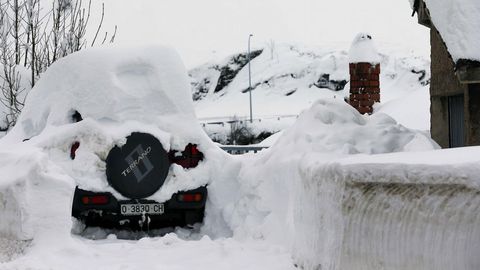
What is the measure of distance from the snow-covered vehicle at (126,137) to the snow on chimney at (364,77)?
1401 cm

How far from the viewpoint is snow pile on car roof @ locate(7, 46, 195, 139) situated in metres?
7.34

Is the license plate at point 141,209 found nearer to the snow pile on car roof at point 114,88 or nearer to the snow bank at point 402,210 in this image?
the snow pile on car roof at point 114,88

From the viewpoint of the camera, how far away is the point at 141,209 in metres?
7.04

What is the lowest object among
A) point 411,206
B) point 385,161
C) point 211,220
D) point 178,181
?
point 211,220

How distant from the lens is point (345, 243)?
4094 mm

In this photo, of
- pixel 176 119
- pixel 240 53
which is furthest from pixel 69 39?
pixel 240 53

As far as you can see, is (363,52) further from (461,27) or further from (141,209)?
(141,209)

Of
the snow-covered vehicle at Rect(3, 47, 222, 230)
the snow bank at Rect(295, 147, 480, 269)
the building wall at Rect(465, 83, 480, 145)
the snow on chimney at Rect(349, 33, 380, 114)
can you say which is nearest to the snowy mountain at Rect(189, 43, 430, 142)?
the snow on chimney at Rect(349, 33, 380, 114)

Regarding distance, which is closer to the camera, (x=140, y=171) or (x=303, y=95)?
(x=140, y=171)

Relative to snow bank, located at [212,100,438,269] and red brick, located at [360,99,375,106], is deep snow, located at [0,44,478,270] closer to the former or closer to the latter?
snow bank, located at [212,100,438,269]

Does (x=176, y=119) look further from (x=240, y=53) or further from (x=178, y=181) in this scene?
(x=240, y=53)

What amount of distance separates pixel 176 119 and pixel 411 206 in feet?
13.9


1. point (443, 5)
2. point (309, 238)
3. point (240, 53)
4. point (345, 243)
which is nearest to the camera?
point (345, 243)

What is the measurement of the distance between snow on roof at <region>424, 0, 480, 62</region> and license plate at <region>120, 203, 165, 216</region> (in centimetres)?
372
